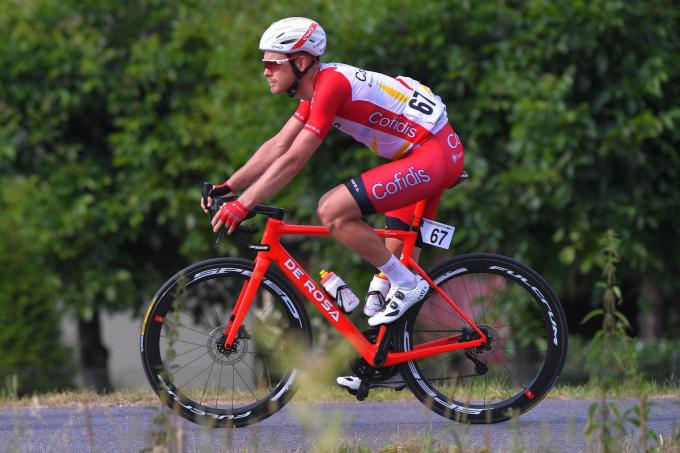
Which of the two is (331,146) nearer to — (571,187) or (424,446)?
(571,187)

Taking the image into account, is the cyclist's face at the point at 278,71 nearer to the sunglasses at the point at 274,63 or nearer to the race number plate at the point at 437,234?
the sunglasses at the point at 274,63

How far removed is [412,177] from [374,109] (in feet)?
1.18

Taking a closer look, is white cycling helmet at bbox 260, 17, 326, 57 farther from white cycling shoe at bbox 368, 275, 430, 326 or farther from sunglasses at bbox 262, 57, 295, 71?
white cycling shoe at bbox 368, 275, 430, 326

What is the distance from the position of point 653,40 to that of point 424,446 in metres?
5.53

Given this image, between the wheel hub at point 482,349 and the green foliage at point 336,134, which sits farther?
the green foliage at point 336,134

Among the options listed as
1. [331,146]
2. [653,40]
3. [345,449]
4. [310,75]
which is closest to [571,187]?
[653,40]

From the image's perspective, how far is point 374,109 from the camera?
5.50m

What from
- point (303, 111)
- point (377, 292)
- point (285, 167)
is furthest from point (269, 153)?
point (377, 292)

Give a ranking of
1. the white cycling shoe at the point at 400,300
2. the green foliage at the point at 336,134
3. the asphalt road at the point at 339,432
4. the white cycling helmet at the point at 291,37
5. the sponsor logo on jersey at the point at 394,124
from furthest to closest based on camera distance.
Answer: the green foliage at the point at 336,134, the white cycling shoe at the point at 400,300, the sponsor logo on jersey at the point at 394,124, the white cycling helmet at the point at 291,37, the asphalt road at the point at 339,432

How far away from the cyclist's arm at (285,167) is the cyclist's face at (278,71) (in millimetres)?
282

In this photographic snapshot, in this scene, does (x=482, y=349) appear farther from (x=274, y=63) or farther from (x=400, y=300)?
(x=274, y=63)

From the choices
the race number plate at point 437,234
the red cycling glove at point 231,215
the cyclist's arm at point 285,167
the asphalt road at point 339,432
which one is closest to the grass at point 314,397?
the asphalt road at point 339,432

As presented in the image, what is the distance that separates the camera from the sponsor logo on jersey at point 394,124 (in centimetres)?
552

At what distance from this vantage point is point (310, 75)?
5500 millimetres
